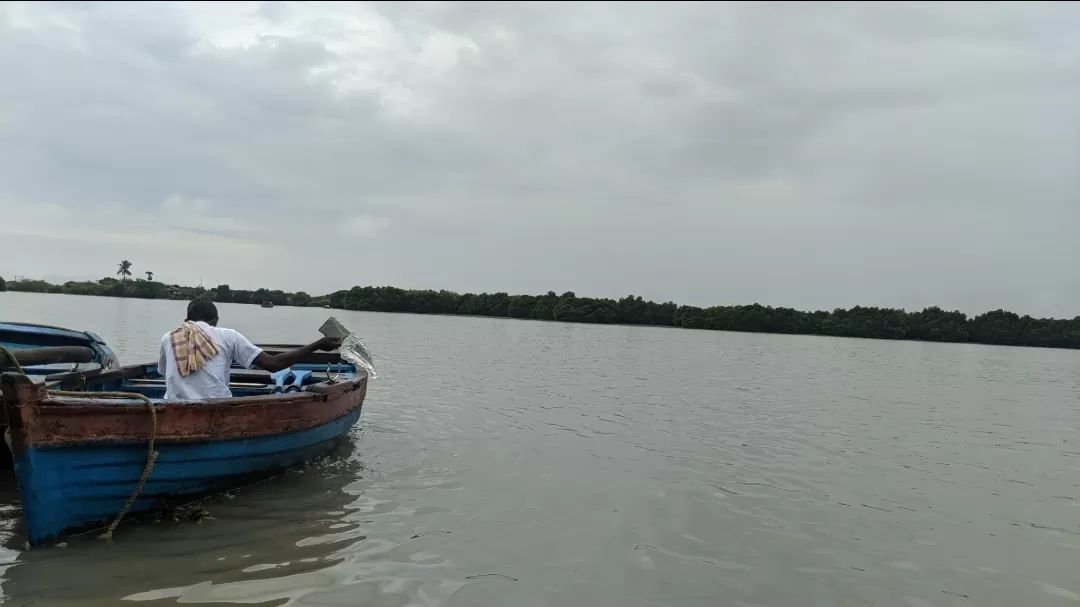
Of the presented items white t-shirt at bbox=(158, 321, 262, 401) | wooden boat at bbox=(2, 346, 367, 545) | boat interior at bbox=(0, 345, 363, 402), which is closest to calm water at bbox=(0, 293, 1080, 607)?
wooden boat at bbox=(2, 346, 367, 545)

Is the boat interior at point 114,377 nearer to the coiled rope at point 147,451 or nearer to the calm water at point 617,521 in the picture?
the calm water at point 617,521

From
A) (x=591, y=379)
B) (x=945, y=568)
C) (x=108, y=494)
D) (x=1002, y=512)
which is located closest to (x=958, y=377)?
(x=591, y=379)

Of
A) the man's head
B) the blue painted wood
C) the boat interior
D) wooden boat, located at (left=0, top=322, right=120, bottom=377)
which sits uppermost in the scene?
the man's head

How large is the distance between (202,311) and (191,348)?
522mm

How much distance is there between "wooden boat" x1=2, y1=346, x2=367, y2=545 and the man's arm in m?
0.48

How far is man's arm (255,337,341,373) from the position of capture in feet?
26.0

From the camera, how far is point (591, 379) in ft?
72.1

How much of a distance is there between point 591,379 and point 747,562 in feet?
50.4

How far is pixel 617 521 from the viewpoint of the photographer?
7.62 m

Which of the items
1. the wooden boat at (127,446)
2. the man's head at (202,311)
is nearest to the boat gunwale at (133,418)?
the wooden boat at (127,446)

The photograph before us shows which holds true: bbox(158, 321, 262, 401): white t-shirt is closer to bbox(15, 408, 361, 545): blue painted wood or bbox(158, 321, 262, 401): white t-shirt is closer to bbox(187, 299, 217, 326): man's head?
bbox(187, 299, 217, 326): man's head

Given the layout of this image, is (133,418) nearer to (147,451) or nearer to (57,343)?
(147,451)

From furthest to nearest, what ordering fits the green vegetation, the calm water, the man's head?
the green vegetation, the man's head, the calm water

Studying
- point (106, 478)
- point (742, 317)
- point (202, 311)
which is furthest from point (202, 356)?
point (742, 317)
